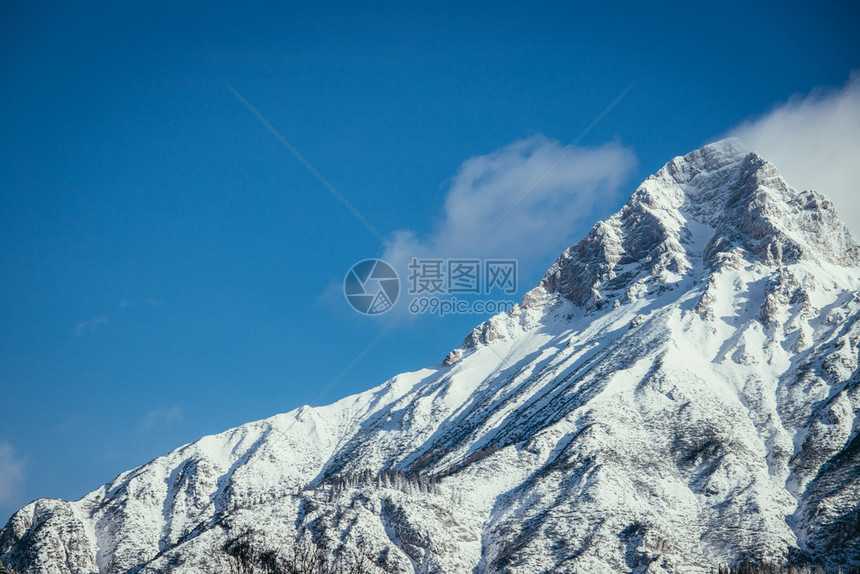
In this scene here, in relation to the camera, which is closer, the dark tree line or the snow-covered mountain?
the snow-covered mountain

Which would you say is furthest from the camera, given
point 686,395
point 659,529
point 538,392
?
point 538,392

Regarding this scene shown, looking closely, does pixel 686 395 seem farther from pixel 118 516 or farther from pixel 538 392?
pixel 118 516

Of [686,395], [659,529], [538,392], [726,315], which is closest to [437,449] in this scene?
[538,392]

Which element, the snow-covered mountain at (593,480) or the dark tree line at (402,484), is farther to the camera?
the dark tree line at (402,484)

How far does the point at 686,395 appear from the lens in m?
152

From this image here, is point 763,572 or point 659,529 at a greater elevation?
point 659,529

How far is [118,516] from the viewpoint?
169 metres

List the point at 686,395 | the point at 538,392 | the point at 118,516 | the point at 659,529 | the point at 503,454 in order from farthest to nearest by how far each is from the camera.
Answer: the point at 538,392
the point at 118,516
the point at 686,395
the point at 503,454
the point at 659,529

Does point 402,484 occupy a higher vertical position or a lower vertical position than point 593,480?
higher

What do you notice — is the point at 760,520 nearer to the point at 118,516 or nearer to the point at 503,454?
the point at 503,454

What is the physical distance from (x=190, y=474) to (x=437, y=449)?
239 feet

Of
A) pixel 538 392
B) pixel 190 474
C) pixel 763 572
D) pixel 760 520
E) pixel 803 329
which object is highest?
pixel 190 474

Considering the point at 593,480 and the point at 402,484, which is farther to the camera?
the point at 402,484

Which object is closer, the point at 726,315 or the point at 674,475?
the point at 674,475
